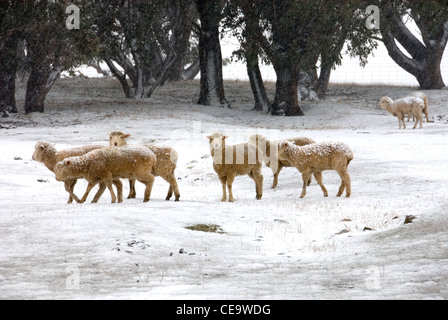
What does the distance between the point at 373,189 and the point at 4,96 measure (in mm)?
22460

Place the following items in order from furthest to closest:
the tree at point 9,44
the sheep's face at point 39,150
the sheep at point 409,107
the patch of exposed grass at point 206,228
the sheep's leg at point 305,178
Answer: the tree at point 9,44 → the sheep at point 409,107 → the sheep's leg at point 305,178 → the sheep's face at point 39,150 → the patch of exposed grass at point 206,228

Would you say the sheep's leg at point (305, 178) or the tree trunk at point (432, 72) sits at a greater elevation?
the tree trunk at point (432, 72)

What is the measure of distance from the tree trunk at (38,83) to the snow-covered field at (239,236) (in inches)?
463

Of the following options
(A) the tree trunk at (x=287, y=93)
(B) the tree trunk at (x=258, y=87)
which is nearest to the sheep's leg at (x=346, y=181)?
(A) the tree trunk at (x=287, y=93)

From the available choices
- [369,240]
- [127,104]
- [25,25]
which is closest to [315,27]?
[127,104]

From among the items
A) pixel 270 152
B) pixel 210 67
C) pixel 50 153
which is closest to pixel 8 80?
pixel 210 67

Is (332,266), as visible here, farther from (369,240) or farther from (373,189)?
(373,189)

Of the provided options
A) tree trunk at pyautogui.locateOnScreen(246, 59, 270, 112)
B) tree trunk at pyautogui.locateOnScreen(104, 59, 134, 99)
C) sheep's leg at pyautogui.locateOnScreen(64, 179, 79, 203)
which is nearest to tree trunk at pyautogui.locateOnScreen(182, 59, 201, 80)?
tree trunk at pyautogui.locateOnScreen(104, 59, 134, 99)

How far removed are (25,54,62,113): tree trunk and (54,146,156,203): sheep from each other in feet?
70.0

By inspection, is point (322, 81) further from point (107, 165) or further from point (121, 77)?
point (107, 165)

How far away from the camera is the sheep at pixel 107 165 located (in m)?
12.6

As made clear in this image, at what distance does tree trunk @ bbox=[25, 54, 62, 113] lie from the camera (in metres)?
33.1

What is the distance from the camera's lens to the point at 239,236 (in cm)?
1104

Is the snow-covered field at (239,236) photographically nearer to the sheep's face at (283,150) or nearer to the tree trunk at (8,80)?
the sheep's face at (283,150)
